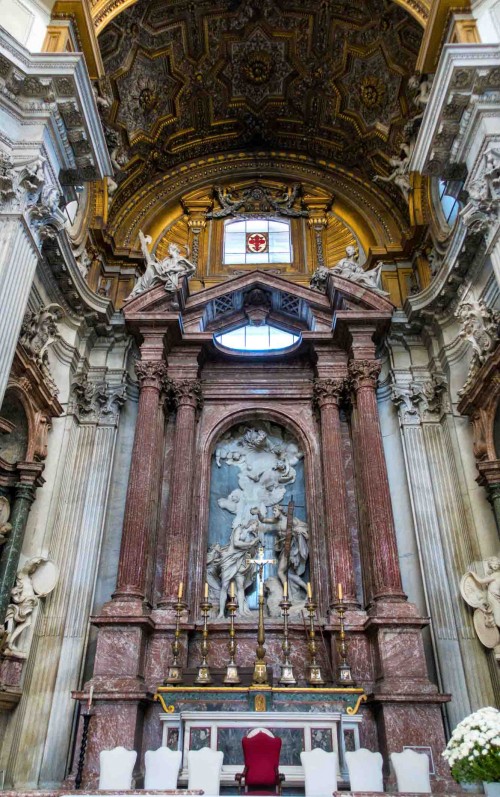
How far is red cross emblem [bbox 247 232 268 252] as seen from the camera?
590 inches

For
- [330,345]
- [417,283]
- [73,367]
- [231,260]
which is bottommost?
[73,367]

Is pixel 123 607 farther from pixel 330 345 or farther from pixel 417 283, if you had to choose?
pixel 417 283

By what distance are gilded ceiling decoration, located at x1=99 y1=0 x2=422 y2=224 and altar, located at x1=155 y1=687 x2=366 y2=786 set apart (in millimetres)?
10710

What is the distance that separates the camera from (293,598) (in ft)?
35.9

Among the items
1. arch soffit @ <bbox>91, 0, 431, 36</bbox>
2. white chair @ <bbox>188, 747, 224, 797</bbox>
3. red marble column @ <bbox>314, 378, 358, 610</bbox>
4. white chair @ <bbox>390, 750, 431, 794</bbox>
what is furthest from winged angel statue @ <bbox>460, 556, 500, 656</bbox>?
arch soffit @ <bbox>91, 0, 431, 36</bbox>

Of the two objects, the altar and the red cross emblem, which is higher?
the red cross emblem

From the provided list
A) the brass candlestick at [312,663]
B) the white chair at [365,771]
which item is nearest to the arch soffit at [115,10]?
the brass candlestick at [312,663]

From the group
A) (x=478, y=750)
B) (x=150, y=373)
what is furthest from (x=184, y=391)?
(x=478, y=750)

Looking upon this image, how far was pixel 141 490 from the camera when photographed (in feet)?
34.5

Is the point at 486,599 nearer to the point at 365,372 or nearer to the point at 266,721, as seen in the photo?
the point at 266,721

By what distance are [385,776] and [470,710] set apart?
1792 millimetres

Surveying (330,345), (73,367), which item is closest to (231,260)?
(330,345)

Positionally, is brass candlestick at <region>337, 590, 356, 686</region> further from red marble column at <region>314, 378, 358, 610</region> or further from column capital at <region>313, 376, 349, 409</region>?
column capital at <region>313, 376, 349, 409</region>

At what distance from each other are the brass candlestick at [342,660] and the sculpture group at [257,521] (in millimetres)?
1394
